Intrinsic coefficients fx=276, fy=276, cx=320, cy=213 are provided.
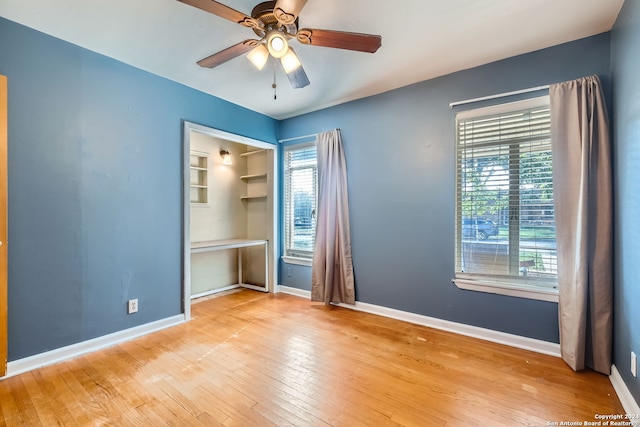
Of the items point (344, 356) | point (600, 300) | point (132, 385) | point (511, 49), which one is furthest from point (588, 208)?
point (132, 385)

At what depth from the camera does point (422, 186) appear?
9.57ft

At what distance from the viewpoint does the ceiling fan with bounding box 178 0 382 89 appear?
152 cm

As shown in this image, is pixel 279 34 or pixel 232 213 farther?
pixel 232 213

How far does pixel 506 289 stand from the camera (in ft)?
8.11

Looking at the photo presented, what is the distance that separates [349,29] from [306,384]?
8.55 feet

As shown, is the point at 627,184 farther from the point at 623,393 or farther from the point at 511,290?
the point at 623,393

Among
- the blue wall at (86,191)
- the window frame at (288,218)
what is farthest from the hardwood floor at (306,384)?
the window frame at (288,218)

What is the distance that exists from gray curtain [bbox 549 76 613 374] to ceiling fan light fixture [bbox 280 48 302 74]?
6.72 feet

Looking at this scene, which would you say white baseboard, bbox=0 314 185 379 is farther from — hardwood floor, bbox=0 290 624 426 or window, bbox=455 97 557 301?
window, bbox=455 97 557 301

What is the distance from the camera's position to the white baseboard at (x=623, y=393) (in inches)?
62.1

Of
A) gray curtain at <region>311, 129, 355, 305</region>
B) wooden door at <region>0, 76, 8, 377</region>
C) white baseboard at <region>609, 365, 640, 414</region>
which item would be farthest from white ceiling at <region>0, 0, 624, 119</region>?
white baseboard at <region>609, 365, 640, 414</region>

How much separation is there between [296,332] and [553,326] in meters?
2.23

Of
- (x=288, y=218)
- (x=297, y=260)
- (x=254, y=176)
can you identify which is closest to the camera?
(x=297, y=260)

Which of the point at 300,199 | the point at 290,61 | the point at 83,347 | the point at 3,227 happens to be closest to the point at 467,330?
the point at 300,199
